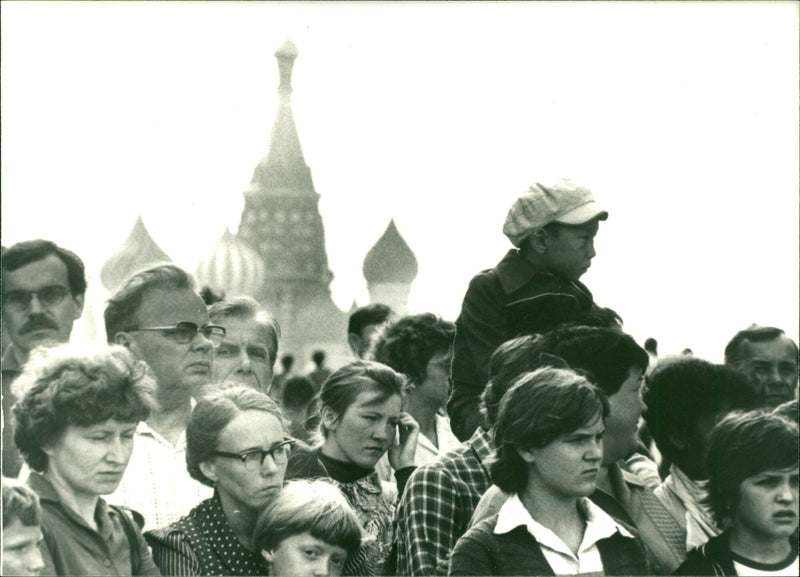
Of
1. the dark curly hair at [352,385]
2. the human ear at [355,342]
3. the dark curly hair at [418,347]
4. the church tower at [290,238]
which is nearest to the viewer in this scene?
the dark curly hair at [352,385]

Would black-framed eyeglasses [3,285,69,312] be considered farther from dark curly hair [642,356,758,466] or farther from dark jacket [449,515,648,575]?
dark curly hair [642,356,758,466]

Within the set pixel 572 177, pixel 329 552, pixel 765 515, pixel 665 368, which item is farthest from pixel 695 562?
pixel 572 177

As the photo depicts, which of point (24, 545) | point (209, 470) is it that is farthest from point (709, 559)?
point (24, 545)

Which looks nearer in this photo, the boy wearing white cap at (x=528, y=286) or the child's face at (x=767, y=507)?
the child's face at (x=767, y=507)

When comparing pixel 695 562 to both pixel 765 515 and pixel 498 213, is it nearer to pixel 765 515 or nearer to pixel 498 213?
pixel 765 515

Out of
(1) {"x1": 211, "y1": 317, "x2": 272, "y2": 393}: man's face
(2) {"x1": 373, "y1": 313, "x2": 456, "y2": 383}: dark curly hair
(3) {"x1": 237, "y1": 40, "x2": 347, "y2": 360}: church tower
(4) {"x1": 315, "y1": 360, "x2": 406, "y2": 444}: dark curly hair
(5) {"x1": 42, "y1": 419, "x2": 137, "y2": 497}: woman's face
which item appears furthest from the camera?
(3) {"x1": 237, "y1": 40, "x2": 347, "y2": 360}: church tower

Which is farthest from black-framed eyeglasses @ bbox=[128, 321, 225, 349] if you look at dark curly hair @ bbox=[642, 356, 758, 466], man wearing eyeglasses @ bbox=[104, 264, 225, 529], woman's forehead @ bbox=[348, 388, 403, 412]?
dark curly hair @ bbox=[642, 356, 758, 466]

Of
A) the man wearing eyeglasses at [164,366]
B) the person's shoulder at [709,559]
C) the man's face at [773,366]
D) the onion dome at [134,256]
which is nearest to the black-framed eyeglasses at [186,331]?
the man wearing eyeglasses at [164,366]

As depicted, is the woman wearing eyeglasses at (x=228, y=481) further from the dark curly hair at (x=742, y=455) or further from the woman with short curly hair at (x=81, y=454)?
the dark curly hair at (x=742, y=455)
